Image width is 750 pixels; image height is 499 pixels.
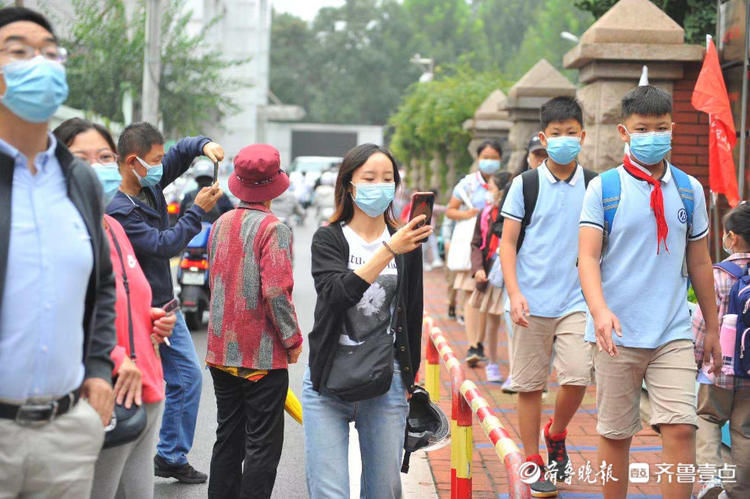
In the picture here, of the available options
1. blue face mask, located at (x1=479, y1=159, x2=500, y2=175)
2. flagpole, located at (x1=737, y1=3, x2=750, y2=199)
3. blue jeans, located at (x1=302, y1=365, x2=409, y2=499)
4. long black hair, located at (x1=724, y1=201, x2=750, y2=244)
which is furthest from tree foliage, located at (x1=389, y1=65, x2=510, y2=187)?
blue jeans, located at (x1=302, y1=365, x2=409, y2=499)

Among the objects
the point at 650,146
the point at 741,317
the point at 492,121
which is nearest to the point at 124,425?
the point at 650,146

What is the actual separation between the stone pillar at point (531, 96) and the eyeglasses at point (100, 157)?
9597 mm

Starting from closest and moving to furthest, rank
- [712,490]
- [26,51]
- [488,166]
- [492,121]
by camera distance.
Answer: [26,51] < [712,490] < [488,166] < [492,121]

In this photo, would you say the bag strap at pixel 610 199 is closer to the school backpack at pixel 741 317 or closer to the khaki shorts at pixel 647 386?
the khaki shorts at pixel 647 386

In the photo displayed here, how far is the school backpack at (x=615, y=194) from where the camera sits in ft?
16.1

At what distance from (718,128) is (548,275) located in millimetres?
2564

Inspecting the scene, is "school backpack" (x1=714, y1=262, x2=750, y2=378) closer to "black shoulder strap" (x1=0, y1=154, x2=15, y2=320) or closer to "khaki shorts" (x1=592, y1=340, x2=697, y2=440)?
"khaki shorts" (x1=592, y1=340, x2=697, y2=440)

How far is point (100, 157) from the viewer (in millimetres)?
4070

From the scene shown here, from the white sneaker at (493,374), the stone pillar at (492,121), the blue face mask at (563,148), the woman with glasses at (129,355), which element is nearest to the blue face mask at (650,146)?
the blue face mask at (563,148)

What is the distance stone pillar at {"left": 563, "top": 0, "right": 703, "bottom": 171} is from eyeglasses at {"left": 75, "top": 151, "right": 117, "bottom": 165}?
18.5 ft

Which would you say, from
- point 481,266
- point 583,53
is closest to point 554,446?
point 481,266

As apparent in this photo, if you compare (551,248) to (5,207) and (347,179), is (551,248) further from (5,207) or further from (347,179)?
(5,207)

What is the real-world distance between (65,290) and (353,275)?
57.2 inches

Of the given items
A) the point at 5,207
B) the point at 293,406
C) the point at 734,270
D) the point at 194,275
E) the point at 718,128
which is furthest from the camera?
the point at 194,275
